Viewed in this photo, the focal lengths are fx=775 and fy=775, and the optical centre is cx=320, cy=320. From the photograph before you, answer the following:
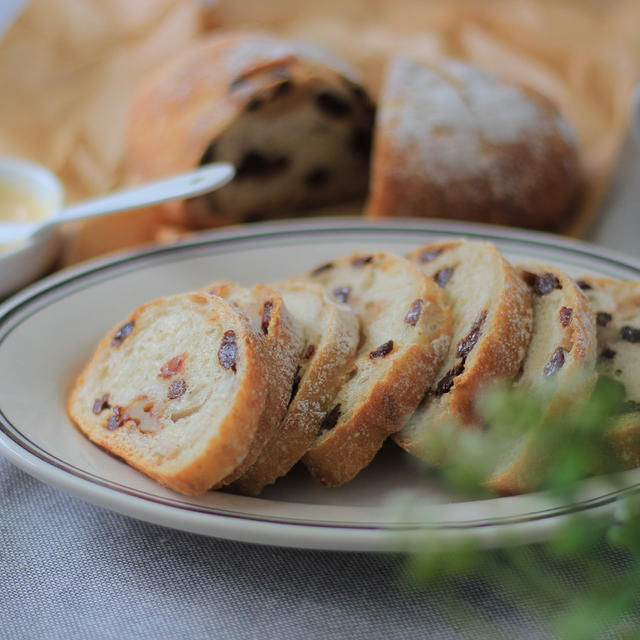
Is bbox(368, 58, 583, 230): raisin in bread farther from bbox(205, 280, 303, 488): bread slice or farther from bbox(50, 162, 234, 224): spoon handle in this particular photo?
bbox(205, 280, 303, 488): bread slice

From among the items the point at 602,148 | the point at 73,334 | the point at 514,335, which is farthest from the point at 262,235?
the point at 602,148

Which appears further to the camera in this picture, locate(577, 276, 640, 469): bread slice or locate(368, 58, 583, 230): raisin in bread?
locate(368, 58, 583, 230): raisin in bread

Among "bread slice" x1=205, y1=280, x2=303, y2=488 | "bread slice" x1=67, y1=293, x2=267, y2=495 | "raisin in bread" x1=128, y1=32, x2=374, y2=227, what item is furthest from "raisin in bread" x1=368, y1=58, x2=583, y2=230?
"bread slice" x1=67, y1=293, x2=267, y2=495

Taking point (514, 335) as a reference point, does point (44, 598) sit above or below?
below

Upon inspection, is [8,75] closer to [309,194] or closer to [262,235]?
[309,194]

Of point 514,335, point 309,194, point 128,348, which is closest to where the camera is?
point 514,335

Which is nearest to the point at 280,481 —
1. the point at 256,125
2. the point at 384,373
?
the point at 384,373

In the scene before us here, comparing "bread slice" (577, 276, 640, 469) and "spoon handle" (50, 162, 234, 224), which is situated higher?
"spoon handle" (50, 162, 234, 224)
